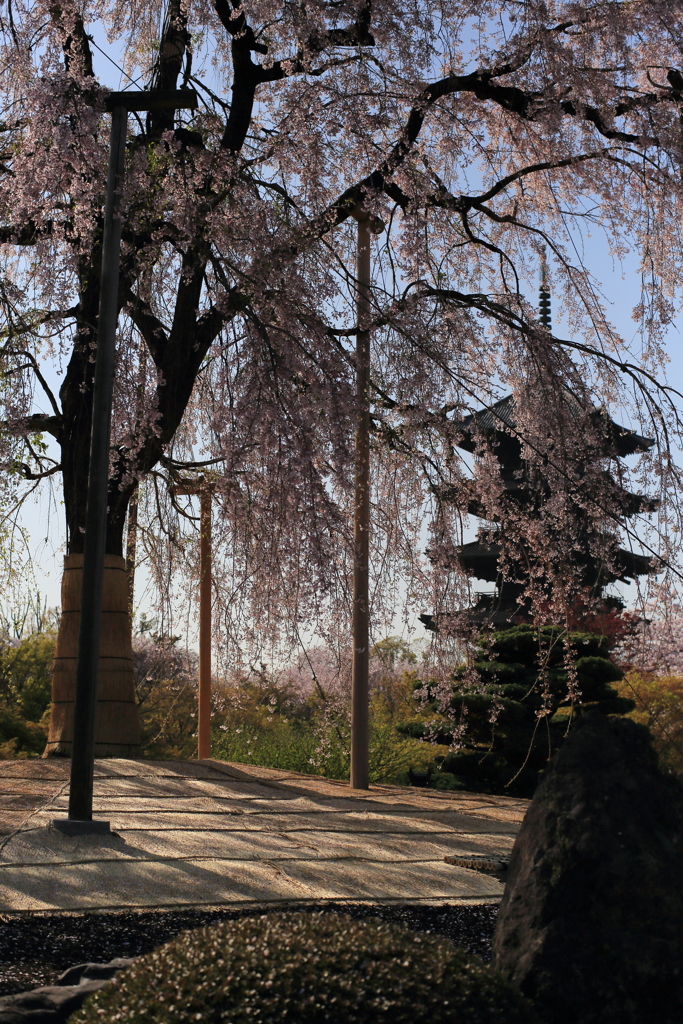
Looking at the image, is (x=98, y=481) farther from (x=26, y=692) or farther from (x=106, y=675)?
(x=26, y=692)

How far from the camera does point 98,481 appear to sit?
609 centimetres

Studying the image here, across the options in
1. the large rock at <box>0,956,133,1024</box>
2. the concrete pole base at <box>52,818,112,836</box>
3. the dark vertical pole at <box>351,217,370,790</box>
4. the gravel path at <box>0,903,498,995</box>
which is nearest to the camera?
the large rock at <box>0,956,133,1024</box>

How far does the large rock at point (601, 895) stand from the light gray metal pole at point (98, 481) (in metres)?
3.60

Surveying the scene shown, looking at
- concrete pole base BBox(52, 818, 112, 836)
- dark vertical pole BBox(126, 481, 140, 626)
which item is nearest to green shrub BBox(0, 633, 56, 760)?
dark vertical pole BBox(126, 481, 140, 626)

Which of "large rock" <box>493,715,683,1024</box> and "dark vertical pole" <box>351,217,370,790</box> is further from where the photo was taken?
"dark vertical pole" <box>351,217,370,790</box>

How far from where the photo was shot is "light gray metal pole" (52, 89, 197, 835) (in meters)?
5.86

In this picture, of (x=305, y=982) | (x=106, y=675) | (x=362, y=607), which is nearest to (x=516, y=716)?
(x=362, y=607)

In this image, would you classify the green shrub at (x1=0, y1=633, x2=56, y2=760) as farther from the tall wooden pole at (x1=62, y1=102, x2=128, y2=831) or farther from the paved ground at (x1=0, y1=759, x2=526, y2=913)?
the tall wooden pole at (x1=62, y1=102, x2=128, y2=831)

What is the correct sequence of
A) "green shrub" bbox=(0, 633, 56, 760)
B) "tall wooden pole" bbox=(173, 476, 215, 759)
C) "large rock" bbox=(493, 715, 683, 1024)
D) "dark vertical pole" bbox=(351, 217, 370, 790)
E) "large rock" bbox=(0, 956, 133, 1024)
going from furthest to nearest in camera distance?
"green shrub" bbox=(0, 633, 56, 760) < "tall wooden pole" bbox=(173, 476, 215, 759) < "dark vertical pole" bbox=(351, 217, 370, 790) < "large rock" bbox=(0, 956, 133, 1024) < "large rock" bbox=(493, 715, 683, 1024)

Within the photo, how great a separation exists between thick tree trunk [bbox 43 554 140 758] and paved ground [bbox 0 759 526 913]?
425mm

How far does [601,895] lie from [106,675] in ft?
22.0

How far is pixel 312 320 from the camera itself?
Result: 5797 millimetres

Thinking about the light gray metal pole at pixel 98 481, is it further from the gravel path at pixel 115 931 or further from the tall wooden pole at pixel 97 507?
the gravel path at pixel 115 931

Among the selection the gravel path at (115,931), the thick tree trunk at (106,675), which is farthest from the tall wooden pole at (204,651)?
the gravel path at (115,931)
